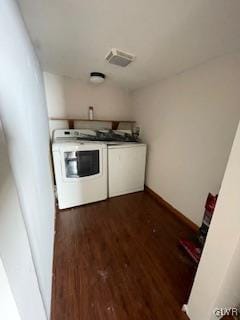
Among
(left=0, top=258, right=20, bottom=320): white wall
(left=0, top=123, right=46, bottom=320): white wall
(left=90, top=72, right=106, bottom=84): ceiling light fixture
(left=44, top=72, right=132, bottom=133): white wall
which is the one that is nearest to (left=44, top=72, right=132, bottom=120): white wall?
(left=44, top=72, right=132, bottom=133): white wall

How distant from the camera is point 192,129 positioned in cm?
181

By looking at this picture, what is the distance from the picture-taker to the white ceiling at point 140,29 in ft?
3.23

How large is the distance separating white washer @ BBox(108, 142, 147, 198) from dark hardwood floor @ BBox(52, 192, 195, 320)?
0.52 metres

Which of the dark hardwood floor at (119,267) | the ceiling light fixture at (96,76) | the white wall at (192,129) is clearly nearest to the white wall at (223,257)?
the dark hardwood floor at (119,267)

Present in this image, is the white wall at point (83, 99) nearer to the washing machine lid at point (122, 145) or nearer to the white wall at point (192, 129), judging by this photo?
the white wall at point (192, 129)

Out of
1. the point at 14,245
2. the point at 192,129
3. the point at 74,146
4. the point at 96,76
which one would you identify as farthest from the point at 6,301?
the point at 96,76

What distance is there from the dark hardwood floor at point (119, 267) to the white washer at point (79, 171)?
8.8 inches

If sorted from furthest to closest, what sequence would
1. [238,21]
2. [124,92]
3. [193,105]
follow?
[124,92] < [193,105] < [238,21]

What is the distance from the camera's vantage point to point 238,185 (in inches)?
27.4

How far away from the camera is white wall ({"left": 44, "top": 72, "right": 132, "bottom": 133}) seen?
2551 millimetres

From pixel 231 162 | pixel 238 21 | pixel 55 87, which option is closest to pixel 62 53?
pixel 55 87

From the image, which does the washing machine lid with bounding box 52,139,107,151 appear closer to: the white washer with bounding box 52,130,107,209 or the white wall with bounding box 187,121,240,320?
the white washer with bounding box 52,130,107,209

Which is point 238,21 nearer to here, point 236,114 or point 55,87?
point 236,114

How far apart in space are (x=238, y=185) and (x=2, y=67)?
1.11 meters
